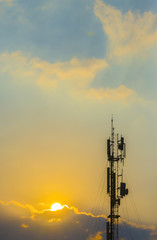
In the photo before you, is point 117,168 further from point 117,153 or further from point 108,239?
point 108,239

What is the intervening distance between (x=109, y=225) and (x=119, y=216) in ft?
7.83

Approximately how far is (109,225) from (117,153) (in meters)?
13.0

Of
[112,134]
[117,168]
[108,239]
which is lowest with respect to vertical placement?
[108,239]

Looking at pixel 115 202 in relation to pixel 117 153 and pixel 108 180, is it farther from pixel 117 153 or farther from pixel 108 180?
pixel 117 153

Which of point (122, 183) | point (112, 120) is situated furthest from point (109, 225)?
point (112, 120)

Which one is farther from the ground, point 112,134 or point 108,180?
point 112,134

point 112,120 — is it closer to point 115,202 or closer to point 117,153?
point 117,153

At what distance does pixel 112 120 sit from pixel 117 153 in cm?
683

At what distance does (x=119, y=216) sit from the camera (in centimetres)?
6347

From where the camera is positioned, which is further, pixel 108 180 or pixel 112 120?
pixel 112 120

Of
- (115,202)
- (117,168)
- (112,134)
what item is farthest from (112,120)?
(115,202)

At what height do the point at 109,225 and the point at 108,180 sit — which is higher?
the point at 108,180

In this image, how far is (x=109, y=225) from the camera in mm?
63656

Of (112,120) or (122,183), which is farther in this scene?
(112,120)
